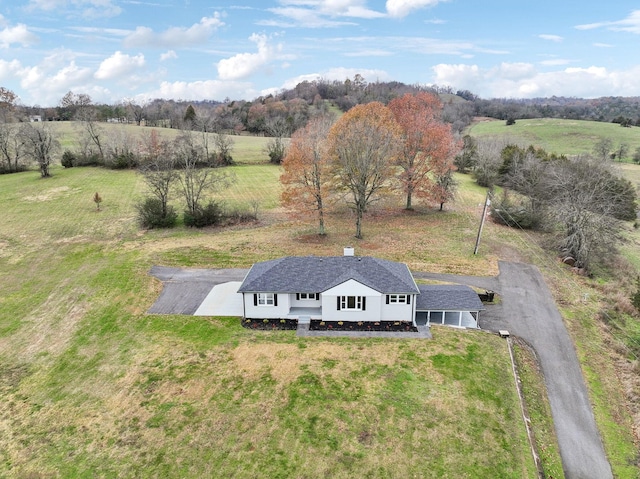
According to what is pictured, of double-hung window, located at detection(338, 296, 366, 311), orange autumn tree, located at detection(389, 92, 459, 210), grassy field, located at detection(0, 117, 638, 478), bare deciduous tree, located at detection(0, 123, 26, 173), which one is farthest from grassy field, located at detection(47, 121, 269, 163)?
double-hung window, located at detection(338, 296, 366, 311)

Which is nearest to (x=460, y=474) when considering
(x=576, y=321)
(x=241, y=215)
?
(x=576, y=321)

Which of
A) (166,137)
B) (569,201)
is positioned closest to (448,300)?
(569,201)

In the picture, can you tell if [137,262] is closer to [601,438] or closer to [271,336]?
[271,336]

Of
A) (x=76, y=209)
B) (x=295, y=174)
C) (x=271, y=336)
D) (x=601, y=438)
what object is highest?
(x=295, y=174)

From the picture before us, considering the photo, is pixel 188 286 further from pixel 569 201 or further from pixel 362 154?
pixel 569 201

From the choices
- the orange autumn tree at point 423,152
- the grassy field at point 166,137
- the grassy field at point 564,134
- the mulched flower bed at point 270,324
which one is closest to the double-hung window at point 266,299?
the mulched flower bed at point 270,324
